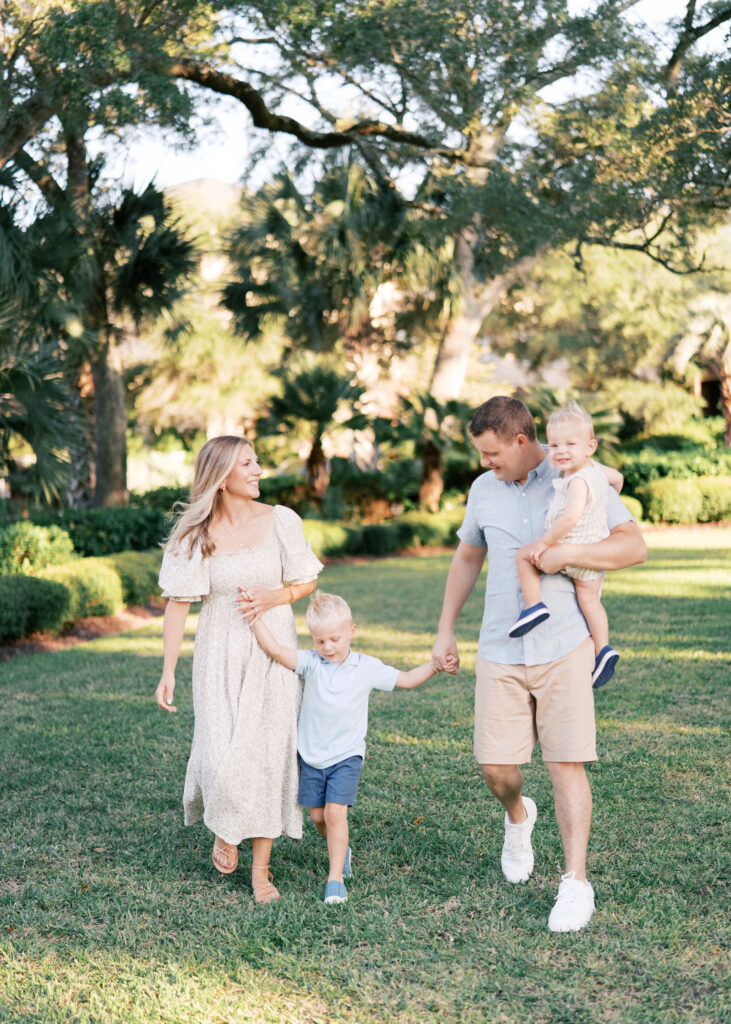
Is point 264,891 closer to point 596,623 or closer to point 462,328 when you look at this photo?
point 596,623

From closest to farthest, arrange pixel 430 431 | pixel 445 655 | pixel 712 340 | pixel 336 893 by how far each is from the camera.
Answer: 1. pixel 336 893
2. pixel 445 655
3. pixel 430 431
4. pixel 712 340

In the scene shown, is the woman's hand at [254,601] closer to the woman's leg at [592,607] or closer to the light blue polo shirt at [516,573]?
the light blue polo shirt at [516,573]

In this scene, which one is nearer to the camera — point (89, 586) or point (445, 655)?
point (445, 655)

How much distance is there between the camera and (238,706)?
3.65 m

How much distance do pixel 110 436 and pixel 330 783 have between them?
1266 cm

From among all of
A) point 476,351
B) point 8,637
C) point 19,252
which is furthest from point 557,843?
point 476,351

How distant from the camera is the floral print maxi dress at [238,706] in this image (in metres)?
3.62

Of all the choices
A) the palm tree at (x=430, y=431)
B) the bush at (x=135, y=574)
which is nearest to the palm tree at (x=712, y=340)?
the palm tree at (x=430, y=431)

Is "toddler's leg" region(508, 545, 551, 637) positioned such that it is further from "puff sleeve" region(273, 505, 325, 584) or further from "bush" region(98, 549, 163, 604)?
"bush" region(98, 549, 163, 604)

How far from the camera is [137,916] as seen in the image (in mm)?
3533

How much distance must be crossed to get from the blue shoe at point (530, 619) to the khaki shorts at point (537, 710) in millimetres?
174

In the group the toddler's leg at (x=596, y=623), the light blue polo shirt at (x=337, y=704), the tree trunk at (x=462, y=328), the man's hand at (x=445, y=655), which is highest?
the tree trunk at (x=462, y=328)

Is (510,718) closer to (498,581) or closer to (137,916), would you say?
(498,581)

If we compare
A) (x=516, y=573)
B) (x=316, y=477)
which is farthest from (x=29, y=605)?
(x=316, y=477)
